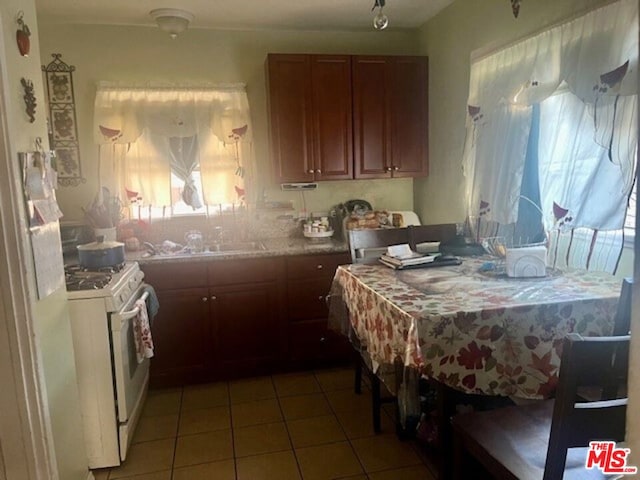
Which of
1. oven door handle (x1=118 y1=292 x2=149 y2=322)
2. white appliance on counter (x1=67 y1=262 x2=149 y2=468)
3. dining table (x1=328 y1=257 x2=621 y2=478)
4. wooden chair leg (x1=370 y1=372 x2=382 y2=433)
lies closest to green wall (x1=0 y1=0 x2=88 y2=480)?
white appliance on counter (x1=67 y1=262 x2=149 y2=468)

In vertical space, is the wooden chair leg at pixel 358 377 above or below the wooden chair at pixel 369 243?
below

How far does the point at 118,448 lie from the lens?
2.23m

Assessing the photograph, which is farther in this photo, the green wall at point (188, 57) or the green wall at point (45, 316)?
the green wall at point (188, 57)

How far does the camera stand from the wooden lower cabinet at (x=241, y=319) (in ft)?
9.84

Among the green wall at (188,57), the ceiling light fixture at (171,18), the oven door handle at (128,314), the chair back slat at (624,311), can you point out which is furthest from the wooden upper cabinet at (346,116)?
the chair back slat at (624,311)

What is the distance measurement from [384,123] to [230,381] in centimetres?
209

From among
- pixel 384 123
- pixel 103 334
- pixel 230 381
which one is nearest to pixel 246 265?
pixel 230 381

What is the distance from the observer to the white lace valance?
10.7 ft

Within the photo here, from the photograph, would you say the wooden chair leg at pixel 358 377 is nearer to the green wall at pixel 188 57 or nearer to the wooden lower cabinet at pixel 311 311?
the wooden lower cabinet at pixel 311 311

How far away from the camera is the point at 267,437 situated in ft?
8.07

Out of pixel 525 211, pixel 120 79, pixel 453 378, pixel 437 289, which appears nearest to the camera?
pixel 453 378

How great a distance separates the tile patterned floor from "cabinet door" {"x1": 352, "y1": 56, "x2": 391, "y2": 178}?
1.50 metres

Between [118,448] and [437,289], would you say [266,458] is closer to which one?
[118,448]

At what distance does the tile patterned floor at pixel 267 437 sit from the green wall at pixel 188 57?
1432 mm
